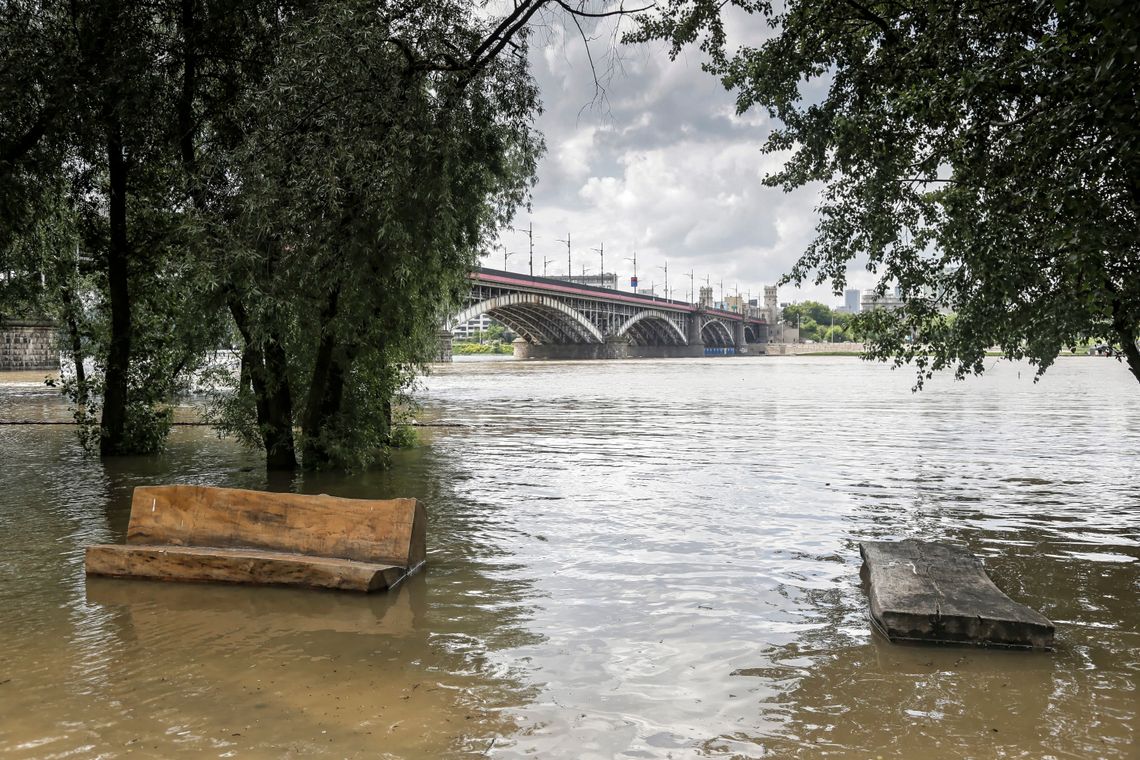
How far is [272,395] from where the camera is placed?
11648 millimetres

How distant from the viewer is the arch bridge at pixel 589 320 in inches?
2544

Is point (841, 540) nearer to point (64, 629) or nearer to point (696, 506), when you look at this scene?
point (696, 506)

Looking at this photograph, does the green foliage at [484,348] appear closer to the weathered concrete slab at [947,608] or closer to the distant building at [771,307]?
the distant building at [771,307]

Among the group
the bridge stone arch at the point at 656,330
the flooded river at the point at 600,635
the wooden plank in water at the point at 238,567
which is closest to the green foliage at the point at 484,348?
the bridge stone arch at the point at 656,330

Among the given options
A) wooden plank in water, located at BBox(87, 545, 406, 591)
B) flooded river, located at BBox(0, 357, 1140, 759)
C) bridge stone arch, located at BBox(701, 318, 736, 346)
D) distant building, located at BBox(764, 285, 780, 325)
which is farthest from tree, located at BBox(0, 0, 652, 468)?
distant building, located at BBox(764, 285, 780, 325)

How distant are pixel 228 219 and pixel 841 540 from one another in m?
7.61

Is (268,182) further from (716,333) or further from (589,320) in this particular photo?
(716,333)

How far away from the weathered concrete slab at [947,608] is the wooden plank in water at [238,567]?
137 inches

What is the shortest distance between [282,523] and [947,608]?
4.78 meters

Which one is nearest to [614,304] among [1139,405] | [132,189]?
[1139,405]

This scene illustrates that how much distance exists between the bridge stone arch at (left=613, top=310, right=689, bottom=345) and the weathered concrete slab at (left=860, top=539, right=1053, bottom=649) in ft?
317

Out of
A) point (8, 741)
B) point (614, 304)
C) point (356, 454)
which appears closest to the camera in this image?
point (8, 741)

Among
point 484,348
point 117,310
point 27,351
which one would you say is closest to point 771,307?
point 484,348

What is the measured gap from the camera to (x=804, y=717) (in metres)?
3.97
